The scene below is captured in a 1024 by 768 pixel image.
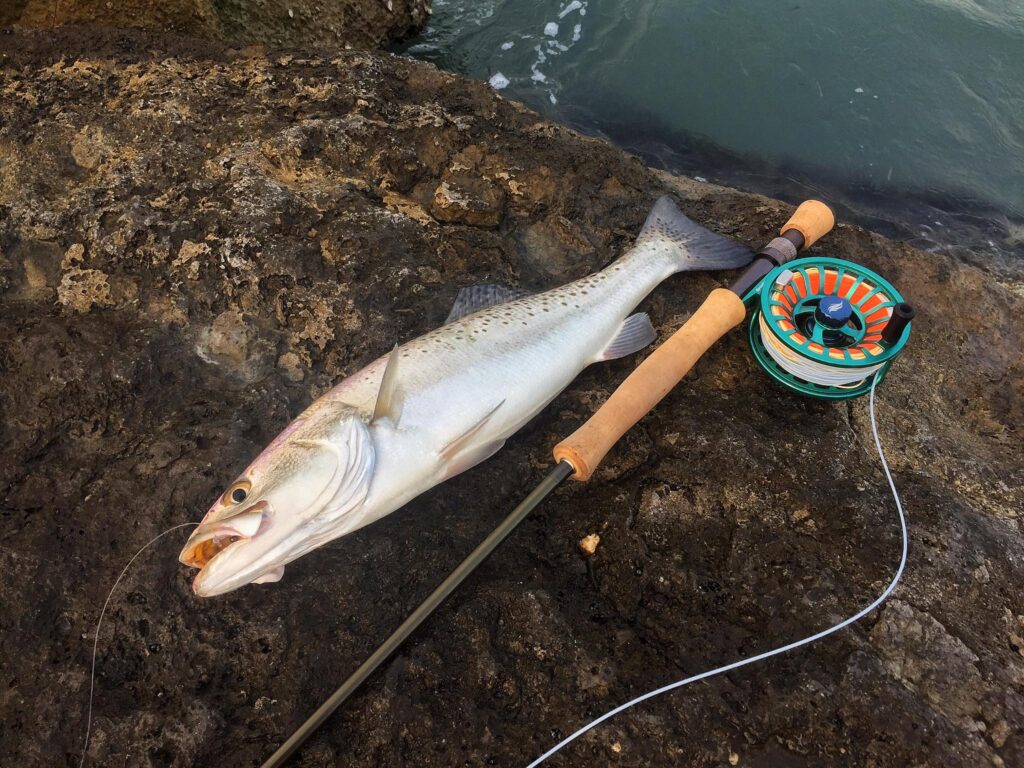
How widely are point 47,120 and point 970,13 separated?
12324 millimetres

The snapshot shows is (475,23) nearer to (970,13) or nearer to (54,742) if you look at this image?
(970,13)

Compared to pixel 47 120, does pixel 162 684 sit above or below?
below

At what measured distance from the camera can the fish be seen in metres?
2.90

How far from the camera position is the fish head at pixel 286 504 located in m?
2.80

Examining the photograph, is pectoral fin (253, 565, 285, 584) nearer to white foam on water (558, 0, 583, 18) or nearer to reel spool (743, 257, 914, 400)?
reel spool (743, 257, 914, 400)

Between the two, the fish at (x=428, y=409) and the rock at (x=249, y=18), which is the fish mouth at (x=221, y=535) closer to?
the fish at (x=428, y=409)

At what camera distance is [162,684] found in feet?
9.08

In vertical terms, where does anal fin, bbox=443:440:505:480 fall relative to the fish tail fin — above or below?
below

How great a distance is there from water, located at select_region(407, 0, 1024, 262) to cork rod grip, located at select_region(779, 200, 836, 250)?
11.9 feet

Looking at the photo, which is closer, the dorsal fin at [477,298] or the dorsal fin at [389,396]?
the dorsal fin at [389,396]

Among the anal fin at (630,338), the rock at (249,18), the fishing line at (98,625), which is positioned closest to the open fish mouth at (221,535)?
the fishing line at (98,625)

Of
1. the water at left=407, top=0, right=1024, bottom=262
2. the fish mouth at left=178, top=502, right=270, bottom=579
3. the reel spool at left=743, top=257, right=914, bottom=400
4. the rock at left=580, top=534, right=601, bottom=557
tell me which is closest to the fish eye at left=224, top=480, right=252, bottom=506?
the fish mouth at left=178, top=502, right=270, bottom=579

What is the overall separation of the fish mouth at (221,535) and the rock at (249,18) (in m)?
5.37

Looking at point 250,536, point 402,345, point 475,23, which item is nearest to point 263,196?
point 402,345
